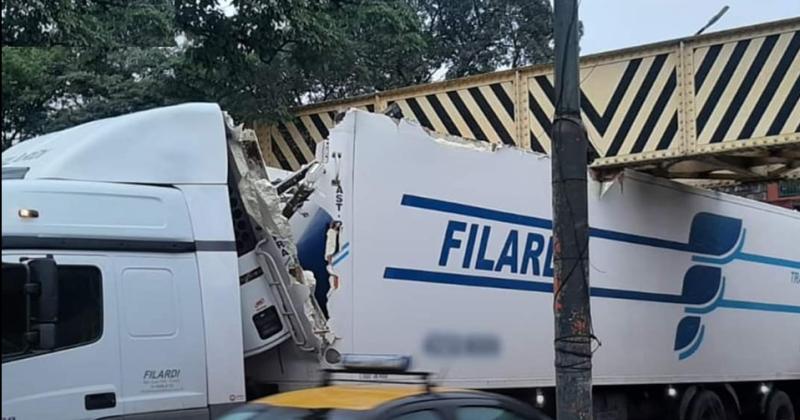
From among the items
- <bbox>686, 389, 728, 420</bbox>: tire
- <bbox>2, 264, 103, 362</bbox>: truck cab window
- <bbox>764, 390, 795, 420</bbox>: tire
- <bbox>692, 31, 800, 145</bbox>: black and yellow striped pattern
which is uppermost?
<bbox>692, 31, 800, 145</bbox>: black and yellow striped pattern

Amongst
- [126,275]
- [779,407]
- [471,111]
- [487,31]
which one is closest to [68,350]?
[126,275]

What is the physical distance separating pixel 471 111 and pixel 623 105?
1.90m

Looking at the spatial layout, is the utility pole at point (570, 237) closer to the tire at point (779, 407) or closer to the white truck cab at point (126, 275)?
the white truck cab at point (126, 275)

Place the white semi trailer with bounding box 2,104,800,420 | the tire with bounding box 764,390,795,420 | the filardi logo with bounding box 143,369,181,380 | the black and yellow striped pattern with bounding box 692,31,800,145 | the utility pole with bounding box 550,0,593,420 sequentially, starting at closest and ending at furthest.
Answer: the white semi trailer with bounding box 2,104,800,420
the filardi logo with bounding box 143,369,181,380
the utility pole with bounding box 550,0,593,420
the black and yellow striped pattern with bounding box 692,31,800,145
the tire with bounding box 764,390,795,420

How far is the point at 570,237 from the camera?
723cm

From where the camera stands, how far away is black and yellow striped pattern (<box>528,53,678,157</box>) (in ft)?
35.9

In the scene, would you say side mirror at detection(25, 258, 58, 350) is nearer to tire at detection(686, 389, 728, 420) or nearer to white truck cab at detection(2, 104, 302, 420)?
white truck cab at detection(2, 104, 302, 420)

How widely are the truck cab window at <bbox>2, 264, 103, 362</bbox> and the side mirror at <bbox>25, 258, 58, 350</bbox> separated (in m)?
0.03

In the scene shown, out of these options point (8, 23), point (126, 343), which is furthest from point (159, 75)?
point (126, 343)

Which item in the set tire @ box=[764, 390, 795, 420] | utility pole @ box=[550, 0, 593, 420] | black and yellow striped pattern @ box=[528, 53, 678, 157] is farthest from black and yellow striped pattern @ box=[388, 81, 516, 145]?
tire @ box=[764, 390, 795, 420]

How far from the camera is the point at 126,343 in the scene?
21.0 feet

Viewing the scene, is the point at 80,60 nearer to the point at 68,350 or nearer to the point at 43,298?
the point at 68,350

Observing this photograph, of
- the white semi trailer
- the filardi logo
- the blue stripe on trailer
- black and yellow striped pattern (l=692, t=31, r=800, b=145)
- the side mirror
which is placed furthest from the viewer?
black and yellow striped pattern (l=692, t=31, r=800, b=145)

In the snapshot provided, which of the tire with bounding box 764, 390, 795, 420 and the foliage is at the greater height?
the foliage
